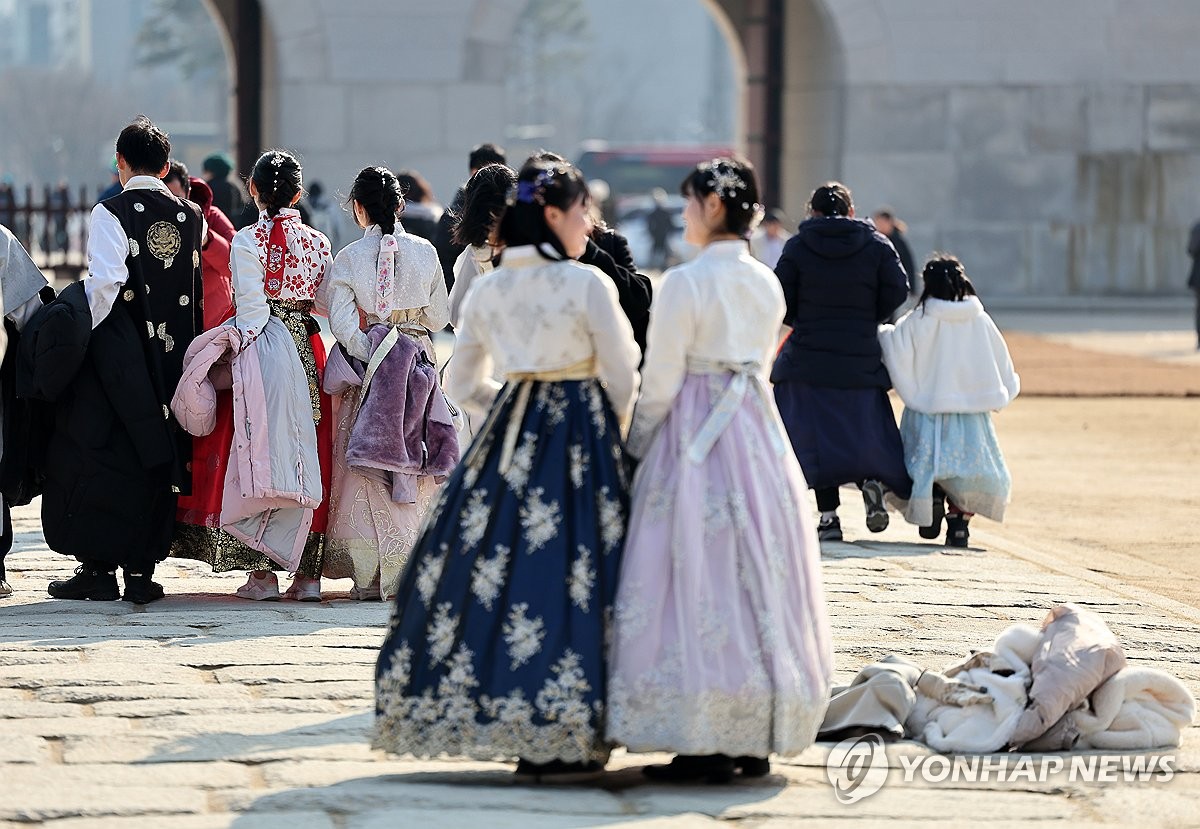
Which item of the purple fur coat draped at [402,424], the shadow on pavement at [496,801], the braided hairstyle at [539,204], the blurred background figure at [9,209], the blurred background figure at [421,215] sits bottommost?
the shadow on pavement at [496,801]

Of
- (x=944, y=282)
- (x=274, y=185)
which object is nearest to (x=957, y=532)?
(x=944, y=282)

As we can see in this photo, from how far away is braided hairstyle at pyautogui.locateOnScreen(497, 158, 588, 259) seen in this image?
504cm

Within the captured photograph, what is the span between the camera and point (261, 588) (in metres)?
7.51

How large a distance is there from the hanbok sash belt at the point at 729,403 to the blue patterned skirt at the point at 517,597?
217 millimetres

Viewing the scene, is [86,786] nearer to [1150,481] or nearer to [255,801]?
[255,801]

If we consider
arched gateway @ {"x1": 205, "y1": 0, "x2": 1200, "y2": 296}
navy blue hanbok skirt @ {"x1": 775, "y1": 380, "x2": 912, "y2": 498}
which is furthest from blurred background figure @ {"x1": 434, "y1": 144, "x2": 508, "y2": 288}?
arched gateway @ {"x1": 205, "y1": 0, "x2": 1200, "y2": 296}

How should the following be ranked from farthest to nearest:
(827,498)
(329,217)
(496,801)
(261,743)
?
(329,217) < (827,498) < (261,743) < (496,801)

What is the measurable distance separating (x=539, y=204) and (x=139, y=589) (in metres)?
2.91

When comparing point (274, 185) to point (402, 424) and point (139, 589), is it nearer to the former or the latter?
point (402, 424)

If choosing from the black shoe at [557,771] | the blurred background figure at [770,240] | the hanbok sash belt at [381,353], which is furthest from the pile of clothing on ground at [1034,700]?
the blurred background figure at [770,240]

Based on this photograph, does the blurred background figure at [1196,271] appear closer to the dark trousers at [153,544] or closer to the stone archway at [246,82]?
the stone archway at [246,82]

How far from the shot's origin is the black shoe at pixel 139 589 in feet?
23.9

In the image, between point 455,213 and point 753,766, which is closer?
point 753,766

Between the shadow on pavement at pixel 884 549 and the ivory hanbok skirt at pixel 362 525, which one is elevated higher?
the ivory hanbok skirt at pixel 362 525
